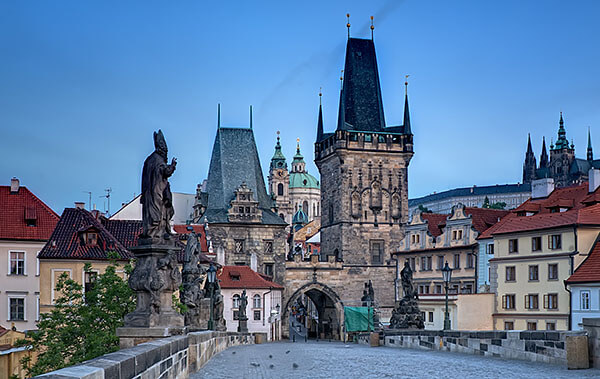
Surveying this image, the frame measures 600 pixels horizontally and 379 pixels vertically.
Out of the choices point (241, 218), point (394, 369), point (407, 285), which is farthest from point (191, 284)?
point (241, 218)

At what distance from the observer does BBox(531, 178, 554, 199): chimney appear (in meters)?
59.0

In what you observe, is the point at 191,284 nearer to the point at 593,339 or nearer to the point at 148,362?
the point at 593,339

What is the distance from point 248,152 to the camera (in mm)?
79750

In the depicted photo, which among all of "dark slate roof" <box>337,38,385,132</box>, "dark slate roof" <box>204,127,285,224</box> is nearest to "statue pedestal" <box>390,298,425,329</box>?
"dark slate roof" <box>204,127,285,224</box>

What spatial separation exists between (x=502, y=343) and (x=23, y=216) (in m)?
34.9

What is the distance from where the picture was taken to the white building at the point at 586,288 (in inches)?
1585

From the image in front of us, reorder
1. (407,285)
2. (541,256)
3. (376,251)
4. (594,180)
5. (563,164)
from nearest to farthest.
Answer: (407,285) → (541,256) → (594,180) → (376,251) → (563,164)

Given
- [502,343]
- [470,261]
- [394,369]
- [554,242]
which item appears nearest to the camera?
[394,369]

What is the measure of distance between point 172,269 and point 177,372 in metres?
1.83

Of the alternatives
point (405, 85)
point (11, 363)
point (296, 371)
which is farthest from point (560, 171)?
point (296, 371)

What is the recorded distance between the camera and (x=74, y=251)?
148 ft

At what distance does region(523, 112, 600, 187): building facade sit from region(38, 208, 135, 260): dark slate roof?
433 ft

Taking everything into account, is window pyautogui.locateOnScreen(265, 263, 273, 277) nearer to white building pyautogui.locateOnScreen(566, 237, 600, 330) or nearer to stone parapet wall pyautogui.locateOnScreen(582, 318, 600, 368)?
white building pyautogui.locateOnScreen(566, 237, 600, 330)

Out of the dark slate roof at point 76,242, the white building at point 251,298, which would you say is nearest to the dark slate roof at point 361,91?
the white building at point 251,298
